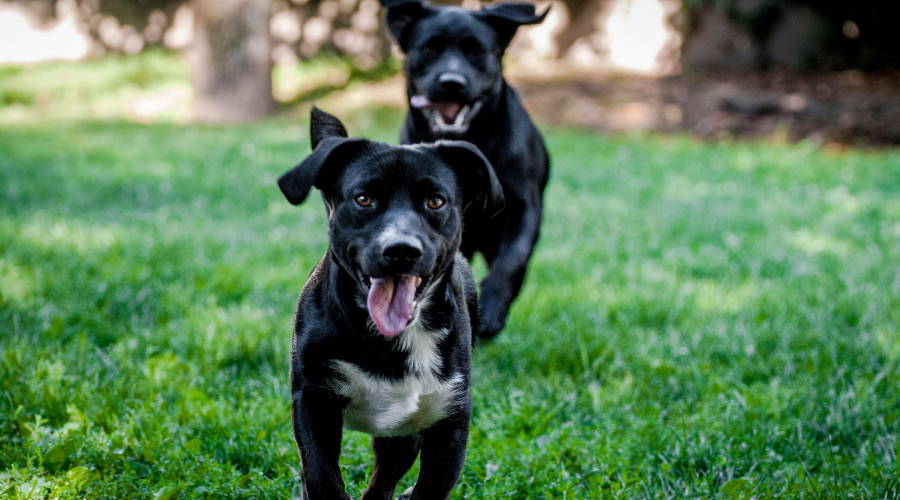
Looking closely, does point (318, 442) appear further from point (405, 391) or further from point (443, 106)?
point (443, 106)

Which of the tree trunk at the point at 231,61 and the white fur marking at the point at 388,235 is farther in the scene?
the tree trunk at the point at 231,61

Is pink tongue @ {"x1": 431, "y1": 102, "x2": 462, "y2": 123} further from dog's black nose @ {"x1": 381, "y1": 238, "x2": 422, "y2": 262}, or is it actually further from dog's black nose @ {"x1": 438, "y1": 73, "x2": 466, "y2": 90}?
dog's black nose @ {"x1": 381, "y1": 238, "x2": 422, "y2": 262}

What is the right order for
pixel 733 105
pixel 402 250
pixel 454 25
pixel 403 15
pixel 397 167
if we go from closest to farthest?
pixel 402 250, pixel 397 167, pixel 454 25, pixel 403 15, pixel 733 105

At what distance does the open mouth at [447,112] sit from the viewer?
4422 mm

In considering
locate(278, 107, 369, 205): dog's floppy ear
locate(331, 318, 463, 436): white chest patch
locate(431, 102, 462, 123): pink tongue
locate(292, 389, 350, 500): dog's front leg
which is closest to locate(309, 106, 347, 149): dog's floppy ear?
locate(278, 107, 369, 205): dog's floppy ear

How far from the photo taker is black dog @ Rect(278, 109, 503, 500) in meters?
2.61

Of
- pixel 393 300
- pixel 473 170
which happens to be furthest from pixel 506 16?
pixel 393 300

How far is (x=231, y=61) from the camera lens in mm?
12859

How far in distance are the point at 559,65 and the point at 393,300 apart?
1516 centimetres

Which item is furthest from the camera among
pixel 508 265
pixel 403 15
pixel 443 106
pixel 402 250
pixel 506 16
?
pixel 403 15

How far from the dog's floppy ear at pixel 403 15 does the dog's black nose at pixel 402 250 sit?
8.67 feet

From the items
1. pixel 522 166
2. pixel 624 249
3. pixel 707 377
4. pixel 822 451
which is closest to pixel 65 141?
pixel 624 249

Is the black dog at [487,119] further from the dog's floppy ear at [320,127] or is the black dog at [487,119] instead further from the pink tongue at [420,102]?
the dog's floppy ear at [320,127]

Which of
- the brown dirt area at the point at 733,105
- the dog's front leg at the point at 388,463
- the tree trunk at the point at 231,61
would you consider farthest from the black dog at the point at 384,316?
the brown dirt area at the point at 733,105
